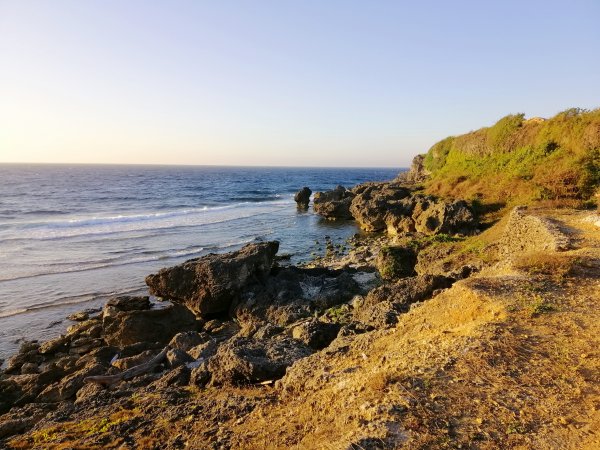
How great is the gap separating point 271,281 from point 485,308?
11.0 m

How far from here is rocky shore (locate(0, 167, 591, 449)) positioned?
706 cm

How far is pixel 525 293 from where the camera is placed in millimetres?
9086

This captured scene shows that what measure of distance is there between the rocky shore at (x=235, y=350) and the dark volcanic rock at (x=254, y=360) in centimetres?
3

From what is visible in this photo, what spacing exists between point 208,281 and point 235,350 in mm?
8780

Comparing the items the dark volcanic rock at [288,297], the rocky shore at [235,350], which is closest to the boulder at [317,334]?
the rocky shore at [235,350]

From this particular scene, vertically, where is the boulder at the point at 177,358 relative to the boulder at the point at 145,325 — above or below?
above

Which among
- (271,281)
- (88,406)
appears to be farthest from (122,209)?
(88,406)

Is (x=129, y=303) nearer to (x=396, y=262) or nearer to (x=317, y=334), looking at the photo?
(x=317, y=334)

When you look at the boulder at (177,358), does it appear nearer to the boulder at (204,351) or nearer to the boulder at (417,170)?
the boulder at (204,351)

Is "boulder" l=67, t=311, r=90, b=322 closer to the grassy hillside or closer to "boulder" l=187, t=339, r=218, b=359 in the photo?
"boulder" l=187, t=339, r=218, b=359

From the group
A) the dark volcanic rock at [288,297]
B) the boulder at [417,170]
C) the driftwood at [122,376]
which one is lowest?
the driftwood at [122,376]

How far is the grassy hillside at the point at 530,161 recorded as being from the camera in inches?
962

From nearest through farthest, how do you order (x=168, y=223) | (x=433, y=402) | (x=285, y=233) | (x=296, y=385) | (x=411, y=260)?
(x=433, y=402) → (x=296, y=385) → (x=411, y=260) → (x=285, y=233) → (x=168, y=223)

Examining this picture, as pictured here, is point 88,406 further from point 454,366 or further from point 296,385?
point 454,366
